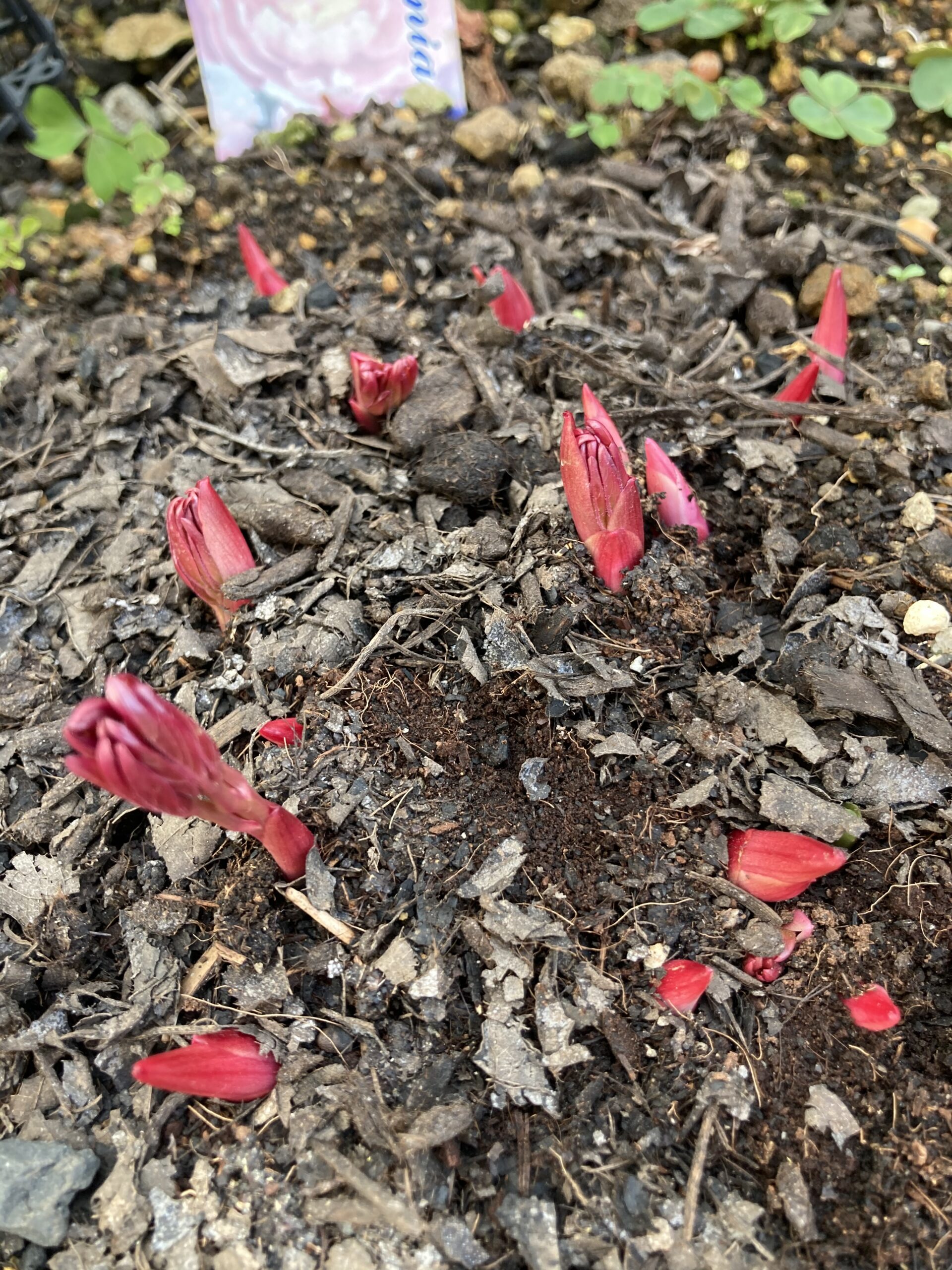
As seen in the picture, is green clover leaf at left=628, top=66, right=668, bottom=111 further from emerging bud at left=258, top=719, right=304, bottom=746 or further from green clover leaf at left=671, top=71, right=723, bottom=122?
emerging bud at left=258, top=719, right=304, bottom=746

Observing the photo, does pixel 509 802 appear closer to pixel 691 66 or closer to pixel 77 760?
pixel 77 760

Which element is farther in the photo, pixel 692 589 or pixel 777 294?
pixel 777 294

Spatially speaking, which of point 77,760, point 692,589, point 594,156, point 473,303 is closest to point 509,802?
point 692,589

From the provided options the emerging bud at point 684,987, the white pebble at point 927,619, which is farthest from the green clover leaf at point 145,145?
the emerging bud at point 684,987

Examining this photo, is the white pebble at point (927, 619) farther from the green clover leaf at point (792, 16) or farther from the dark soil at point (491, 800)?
the green clover leaf at point (792, 16)

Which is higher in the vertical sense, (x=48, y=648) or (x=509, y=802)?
(x=48, y=648)

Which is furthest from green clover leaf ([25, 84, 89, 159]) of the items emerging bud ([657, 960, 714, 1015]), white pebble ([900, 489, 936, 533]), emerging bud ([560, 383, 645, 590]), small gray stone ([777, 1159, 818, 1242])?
small gray stone ([777, 1159, 818, 1242])
